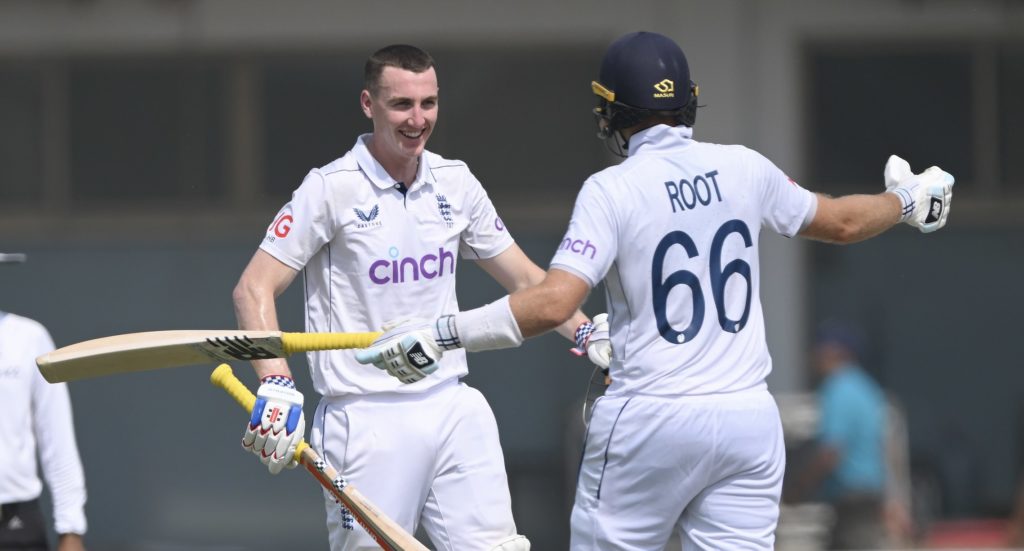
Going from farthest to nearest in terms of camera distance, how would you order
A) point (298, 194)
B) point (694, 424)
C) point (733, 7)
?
point (733, 7) → point (298, 194) → point (694, 424)

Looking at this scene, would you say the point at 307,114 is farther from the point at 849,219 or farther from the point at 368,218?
the point at 849,219

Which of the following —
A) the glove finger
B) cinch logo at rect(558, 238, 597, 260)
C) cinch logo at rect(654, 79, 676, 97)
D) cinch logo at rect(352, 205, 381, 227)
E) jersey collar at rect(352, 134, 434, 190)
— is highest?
cinch logo at rect(654, 79, 676, 97)

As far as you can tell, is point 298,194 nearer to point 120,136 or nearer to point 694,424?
point 694,424

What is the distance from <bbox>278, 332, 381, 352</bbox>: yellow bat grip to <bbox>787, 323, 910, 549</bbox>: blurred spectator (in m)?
4.95

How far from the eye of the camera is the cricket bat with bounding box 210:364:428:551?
16.8ft

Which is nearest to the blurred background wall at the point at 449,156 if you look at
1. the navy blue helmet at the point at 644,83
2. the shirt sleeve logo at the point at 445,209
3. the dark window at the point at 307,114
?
the dark window at the point at 307,114

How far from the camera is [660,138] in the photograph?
4715 mm

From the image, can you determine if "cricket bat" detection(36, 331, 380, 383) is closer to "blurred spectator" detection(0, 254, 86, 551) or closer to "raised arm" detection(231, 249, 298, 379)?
"raised arm" detection(231, 249, 298, 379)

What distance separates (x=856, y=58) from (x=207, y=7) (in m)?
3.74

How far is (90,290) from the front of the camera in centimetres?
1018

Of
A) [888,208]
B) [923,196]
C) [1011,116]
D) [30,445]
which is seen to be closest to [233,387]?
[30,445]

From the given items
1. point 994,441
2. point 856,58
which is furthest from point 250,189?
point 994,441

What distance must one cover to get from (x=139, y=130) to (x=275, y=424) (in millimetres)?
5518

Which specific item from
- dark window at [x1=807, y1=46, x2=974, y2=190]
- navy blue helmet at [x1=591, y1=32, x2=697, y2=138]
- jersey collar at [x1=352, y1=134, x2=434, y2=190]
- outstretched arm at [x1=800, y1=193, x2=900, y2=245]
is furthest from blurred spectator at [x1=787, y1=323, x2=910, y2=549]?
navy blue helmet at [x1=591, y1=32, x2=697, y2=138]
